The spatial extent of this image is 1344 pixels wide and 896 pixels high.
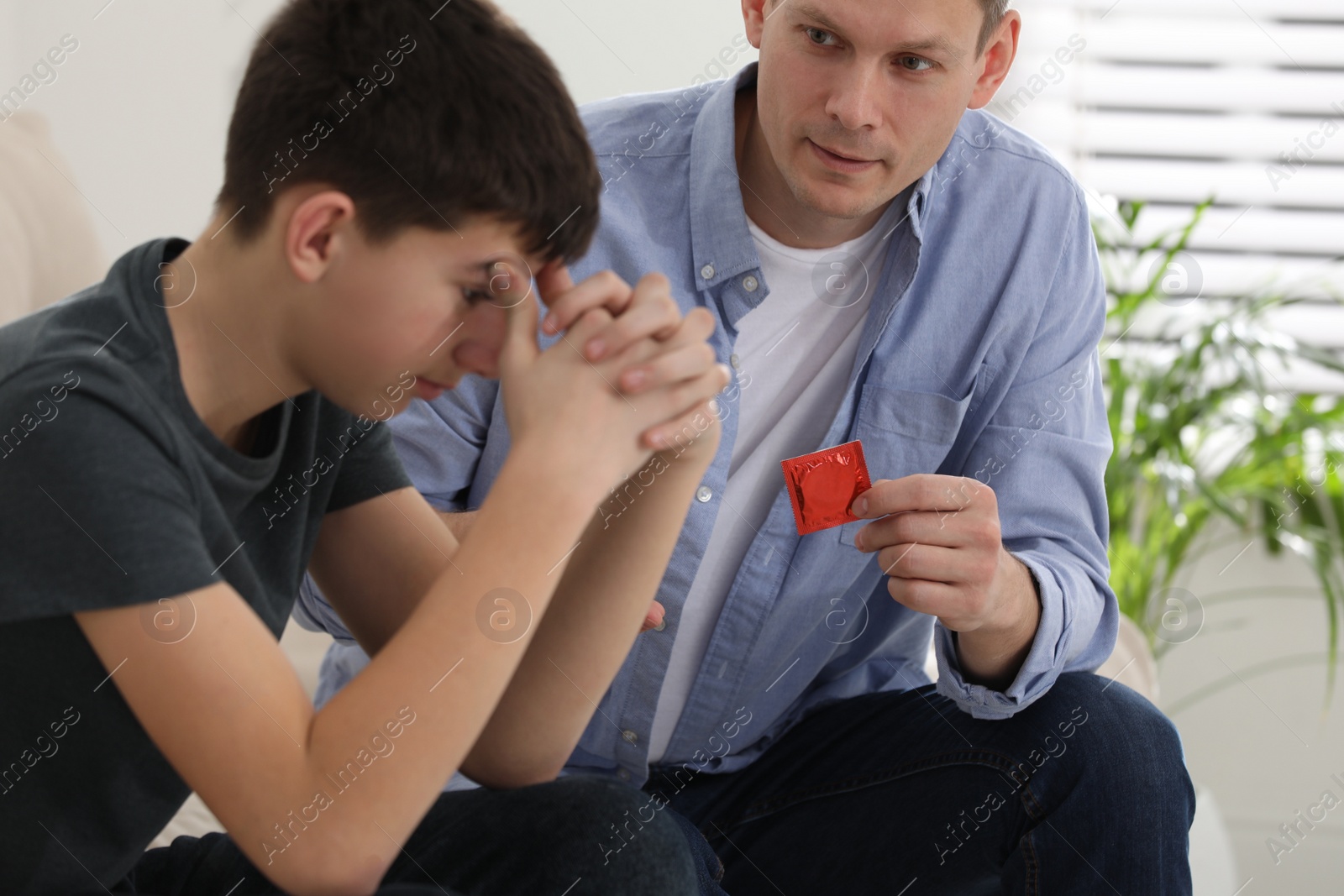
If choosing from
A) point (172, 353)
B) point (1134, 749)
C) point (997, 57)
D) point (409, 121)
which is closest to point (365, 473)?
point (172, 353)

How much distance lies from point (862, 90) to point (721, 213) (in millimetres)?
216

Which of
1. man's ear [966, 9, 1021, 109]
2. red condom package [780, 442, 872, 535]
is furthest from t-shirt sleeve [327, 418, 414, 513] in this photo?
man's ear [966, 9, 1021, 109]

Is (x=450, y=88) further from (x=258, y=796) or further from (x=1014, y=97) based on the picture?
(x=1014, y=97)

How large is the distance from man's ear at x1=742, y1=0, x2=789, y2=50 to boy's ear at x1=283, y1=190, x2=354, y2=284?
729 millimetres

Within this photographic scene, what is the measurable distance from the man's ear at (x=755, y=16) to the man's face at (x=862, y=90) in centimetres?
5

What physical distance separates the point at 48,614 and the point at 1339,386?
264 cm

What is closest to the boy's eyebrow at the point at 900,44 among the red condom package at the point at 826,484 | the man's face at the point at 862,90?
the man's face at the point at 862,90

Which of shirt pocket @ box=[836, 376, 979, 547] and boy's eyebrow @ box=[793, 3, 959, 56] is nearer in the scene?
boy's eyebrow @ box=[793, 3, 959, 56]

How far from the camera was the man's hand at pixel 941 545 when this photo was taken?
3.55 ft

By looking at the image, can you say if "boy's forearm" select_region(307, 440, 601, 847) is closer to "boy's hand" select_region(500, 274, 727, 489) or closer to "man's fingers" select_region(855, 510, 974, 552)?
"boy's hand" select_region(500, 274, 727, 489)

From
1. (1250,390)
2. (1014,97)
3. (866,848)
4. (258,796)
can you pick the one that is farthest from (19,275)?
(1250,390)

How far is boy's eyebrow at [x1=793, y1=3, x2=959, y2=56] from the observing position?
1198 mm

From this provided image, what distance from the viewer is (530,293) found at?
0.81 m

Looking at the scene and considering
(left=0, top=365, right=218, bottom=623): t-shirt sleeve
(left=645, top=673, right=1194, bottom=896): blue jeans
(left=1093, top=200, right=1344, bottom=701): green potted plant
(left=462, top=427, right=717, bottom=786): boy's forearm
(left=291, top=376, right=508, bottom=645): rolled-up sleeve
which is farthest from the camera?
(left=1093, top=200, right=1344, bottom=701): green potted plant
